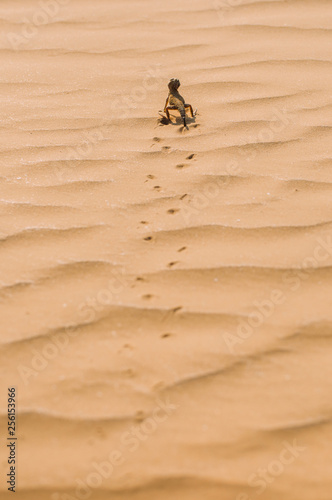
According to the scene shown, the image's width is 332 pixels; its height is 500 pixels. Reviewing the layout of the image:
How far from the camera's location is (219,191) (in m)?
2.47

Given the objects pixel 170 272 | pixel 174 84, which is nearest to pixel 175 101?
pixel 174 84

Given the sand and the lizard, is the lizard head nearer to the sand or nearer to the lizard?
the lizard

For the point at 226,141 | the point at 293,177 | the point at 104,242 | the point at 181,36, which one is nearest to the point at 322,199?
the point at 293,177

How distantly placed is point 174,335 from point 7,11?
9.70 ft

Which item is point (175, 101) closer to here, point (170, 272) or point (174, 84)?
point (174, 84)

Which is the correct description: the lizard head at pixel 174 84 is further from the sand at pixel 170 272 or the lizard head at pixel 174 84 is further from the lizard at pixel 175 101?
the sand at pixel 170 272

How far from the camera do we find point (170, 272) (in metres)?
2.10

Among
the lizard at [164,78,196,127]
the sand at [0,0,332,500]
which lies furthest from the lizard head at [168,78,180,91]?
the sand at [0,0,332,500]

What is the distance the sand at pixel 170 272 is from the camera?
1.65m

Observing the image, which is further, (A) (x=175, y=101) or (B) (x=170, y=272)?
(A) (x=175, y=101)

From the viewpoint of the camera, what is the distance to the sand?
1650mm

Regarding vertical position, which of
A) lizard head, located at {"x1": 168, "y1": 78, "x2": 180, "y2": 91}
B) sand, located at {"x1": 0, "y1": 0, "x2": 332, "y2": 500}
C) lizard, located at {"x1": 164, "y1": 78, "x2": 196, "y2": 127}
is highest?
lizard head, located at {"x1": 168, "y1": 78, "x2": 180, "y2": 91}

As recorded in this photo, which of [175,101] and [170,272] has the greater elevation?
[175,101]

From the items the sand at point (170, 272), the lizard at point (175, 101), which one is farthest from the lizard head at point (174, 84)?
the sand at point (170, 272)
